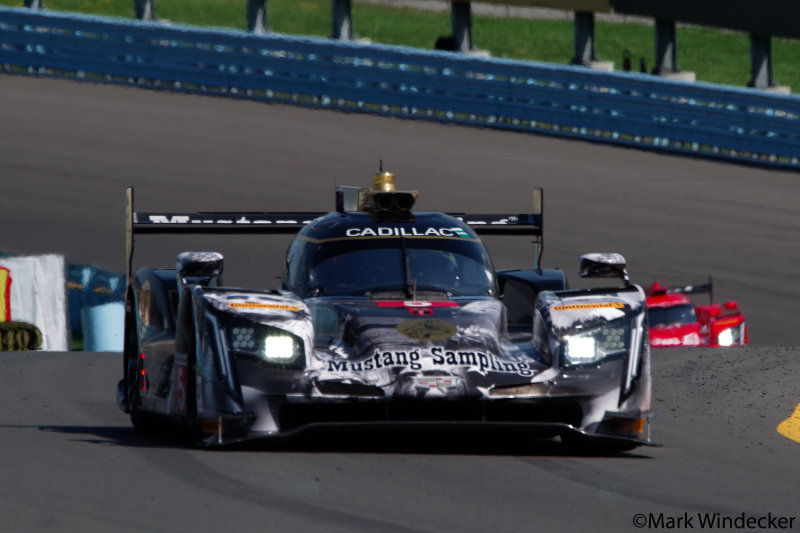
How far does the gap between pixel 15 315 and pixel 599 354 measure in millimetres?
8040

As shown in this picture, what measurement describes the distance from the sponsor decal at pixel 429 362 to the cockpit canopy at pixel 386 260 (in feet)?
3.58

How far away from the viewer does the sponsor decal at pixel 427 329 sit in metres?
8.16

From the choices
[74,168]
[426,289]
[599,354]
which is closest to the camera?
[599,354]

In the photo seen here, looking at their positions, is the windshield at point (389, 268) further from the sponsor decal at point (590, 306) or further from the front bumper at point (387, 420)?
the front bumper at point (387, 420)

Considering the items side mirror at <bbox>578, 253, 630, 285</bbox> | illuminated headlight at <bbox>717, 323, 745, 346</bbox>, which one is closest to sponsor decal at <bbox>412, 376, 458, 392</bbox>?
side mirror at <bbox>578, 253, 630, 285</bbox>

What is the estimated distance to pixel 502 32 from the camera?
54.8 meters

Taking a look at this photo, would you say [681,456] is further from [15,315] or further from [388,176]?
[15,315]

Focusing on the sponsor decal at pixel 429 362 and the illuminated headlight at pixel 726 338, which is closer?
the sponsor decal at pixel 429 362

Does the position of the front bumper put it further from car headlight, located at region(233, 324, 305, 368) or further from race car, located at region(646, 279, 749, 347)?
race car, located at region(646, 279, 749, 347)

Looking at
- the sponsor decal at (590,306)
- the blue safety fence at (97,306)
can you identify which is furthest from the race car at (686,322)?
the sponsor decal at (590,306)

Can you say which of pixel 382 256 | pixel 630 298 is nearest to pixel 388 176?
pixel 382 256

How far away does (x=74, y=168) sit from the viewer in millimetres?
22766

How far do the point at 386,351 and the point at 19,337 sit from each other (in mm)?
6875

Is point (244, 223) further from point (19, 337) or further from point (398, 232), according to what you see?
point (19, 337)
